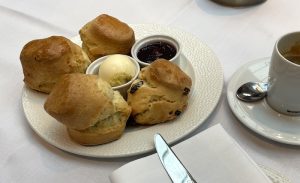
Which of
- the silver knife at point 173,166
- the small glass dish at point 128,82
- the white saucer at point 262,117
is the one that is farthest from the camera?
the small glass dish at point 128,82

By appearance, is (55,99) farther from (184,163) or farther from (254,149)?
(254,149)

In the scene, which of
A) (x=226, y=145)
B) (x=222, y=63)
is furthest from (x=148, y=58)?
(x=226, y=145)

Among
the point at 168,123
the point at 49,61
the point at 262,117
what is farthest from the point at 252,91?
the point at 49,61

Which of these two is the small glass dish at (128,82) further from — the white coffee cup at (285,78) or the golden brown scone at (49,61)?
the white coffee cup at (285,78)

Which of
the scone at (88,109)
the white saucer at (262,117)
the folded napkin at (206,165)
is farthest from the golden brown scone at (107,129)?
the white saucer at (262,117)

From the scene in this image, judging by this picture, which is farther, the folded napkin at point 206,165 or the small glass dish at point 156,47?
the small glass dish at point 156,47

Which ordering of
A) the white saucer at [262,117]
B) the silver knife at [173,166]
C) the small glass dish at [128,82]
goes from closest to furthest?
the silver knife at [173,166] < the white saucer at [262,117] < the small glass dish at [128,82]

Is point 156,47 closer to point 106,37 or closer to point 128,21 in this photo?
point 106,37
